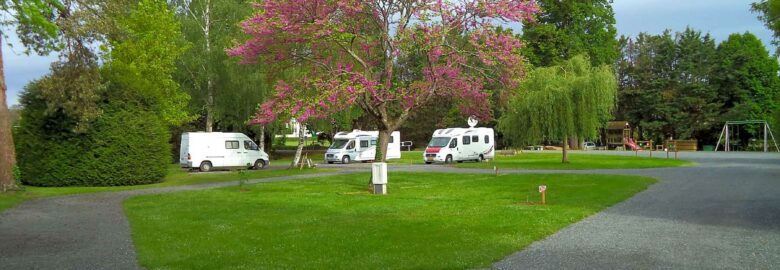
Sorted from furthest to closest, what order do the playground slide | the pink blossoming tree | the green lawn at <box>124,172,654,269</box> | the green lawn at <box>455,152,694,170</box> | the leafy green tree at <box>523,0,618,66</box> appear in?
the playground slide < the leafy green tree at <box>523,0,618,66</box> < the green lawn at <box>455,152,694,170</box> < the pink blossoming tree < the green lawn at <box>124,172,654,269</box>

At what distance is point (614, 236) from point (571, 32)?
1904 inches

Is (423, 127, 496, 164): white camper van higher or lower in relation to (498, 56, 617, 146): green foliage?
lower

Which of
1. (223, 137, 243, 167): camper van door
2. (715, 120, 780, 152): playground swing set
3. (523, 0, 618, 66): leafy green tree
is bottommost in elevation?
(223, 137, 243, 167): camper van door

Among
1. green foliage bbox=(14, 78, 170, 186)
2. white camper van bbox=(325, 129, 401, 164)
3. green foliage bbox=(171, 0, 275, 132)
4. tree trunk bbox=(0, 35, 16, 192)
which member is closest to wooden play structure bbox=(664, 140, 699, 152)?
white camper van bbox=(325, 129, 401, 164)

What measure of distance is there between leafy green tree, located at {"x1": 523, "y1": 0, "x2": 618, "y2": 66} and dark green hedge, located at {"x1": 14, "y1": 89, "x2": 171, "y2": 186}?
37888mm

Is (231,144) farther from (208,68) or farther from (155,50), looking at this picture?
(155,50)

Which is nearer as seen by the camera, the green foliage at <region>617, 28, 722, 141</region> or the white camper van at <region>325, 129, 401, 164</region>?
the white camper van at <region>325, 129, 401, 164</region>

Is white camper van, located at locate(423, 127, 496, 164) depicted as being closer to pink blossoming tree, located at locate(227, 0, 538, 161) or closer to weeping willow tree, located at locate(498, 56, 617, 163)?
weeping willow tree, located at locate(498, 56, 617, 163)

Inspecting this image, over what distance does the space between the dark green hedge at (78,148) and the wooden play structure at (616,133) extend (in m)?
48.8

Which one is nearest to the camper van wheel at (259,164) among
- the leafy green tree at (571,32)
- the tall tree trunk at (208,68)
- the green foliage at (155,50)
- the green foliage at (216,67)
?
the green foliage at (216,67)

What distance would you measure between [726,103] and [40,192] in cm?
6096

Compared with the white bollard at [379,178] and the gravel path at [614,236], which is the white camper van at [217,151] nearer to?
the gravel path at [614,236]

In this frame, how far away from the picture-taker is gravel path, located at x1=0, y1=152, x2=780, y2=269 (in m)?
7.22

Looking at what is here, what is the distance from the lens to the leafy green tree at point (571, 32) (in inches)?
2099
